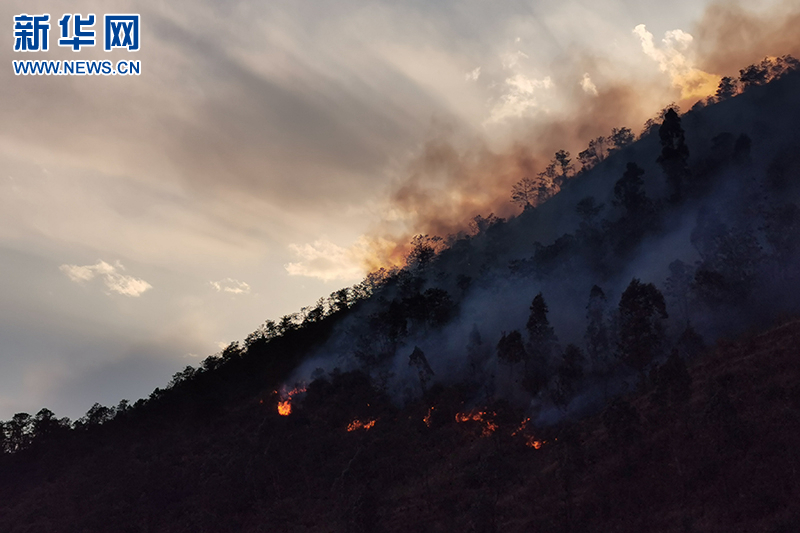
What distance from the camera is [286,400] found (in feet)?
445

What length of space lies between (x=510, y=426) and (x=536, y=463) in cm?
1260

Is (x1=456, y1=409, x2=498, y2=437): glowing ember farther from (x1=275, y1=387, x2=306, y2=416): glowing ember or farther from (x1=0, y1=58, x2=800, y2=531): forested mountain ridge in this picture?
(x1=275, y1=387, x2=306, y2=416): glowing ember

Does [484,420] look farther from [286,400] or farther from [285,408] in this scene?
[286,400]

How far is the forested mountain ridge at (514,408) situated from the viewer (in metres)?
58.6

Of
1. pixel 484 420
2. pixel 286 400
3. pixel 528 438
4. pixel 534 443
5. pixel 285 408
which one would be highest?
pixel 286 400

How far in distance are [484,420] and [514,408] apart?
9046 mm

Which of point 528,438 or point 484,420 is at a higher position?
point 484,420

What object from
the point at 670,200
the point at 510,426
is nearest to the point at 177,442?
the point at 510,426

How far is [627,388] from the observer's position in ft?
278

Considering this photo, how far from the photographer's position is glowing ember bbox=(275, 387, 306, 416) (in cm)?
13175

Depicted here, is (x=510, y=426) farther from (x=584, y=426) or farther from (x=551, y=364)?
(x=551, y=364)

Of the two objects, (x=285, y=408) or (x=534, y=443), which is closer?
(x=534, y=443)

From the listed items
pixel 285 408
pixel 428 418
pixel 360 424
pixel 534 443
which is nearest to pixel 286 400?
pixel 285 408

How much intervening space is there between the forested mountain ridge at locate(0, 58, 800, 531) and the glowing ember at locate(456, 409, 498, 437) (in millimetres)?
678
